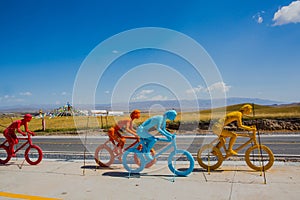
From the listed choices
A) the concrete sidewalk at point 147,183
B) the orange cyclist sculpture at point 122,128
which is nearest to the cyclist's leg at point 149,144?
the concrete sidewalk at point 147,183

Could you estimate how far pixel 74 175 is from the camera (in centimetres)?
712

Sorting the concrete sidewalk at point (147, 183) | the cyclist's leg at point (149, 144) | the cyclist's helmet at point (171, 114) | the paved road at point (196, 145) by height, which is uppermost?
the cyclist's helmet at point (171, 114)

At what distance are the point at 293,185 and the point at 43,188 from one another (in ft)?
18.2

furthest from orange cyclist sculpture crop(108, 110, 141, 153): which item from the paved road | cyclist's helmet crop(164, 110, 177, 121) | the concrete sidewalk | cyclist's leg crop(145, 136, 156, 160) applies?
the paved road

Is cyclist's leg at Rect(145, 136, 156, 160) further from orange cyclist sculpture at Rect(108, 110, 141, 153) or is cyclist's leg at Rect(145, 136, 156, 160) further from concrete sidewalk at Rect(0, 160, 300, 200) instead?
orange cyclist sculpture at Rect(108, 110, 141, 153)

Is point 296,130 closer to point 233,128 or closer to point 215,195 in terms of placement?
point 233,128

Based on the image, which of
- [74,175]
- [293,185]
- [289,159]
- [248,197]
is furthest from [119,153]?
[289,159]

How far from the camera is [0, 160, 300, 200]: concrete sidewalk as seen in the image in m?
5.42

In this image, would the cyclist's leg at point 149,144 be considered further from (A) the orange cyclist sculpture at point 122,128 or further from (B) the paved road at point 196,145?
(B) the paved road at point 196,145

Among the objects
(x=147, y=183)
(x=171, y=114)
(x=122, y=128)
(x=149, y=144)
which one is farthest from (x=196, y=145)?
(x=147, y=183)

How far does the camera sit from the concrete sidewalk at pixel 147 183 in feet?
17.8

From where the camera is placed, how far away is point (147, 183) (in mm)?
6258

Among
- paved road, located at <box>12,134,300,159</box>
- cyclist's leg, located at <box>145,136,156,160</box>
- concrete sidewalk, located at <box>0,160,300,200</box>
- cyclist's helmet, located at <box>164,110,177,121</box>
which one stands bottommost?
paved road, located at <box>12,134,300,159</box>

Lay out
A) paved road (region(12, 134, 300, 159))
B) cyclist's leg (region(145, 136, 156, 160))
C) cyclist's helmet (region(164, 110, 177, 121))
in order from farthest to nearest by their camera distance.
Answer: paved road (region(12, 134, 300, 159)) < cyclist's leg (region(145, 136, 156, 160)) < cyclist's helmet (region(164, 110, 177, 121))
